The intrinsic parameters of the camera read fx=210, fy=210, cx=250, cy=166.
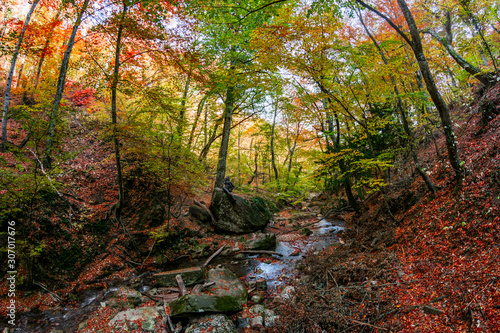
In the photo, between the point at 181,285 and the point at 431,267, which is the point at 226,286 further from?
the point at 431,267

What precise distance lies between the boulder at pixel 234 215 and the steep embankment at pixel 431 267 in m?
4.92

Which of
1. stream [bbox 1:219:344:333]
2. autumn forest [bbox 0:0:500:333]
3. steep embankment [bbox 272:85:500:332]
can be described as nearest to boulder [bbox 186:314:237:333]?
autumn forest [bbox 0:0:500:333]

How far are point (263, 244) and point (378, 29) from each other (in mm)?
14029

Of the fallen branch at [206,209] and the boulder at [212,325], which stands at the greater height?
the fallen branch at [206,209]

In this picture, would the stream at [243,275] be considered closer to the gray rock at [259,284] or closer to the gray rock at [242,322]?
the gray rock at [259,284]

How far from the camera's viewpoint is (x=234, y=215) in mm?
11141

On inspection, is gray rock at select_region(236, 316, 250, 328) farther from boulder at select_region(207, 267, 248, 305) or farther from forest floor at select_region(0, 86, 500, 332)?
forest floor at select_region(0, 86, 500, 332)

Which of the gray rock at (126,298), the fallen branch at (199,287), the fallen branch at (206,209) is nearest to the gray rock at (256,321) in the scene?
the fallen branch at (199,287)

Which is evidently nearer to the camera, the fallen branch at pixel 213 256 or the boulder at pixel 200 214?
the fallen branch at pixel 213 256

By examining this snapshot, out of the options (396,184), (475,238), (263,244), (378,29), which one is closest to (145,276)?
(263,244)

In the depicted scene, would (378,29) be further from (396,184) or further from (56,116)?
(56,116)

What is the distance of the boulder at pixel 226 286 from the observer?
18.2 feet

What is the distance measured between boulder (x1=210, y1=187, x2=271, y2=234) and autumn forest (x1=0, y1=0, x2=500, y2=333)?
8cm

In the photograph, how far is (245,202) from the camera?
1201cm
